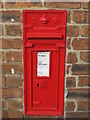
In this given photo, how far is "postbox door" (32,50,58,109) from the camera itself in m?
1.51

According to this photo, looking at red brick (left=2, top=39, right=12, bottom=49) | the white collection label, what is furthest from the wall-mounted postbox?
red brick (left=2, top=39, right=12, bottom=49)

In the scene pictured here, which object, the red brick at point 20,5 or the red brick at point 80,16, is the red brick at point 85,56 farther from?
the red brick at point 20,5

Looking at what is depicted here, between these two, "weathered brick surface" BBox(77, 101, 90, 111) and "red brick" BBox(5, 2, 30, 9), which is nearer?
"red brick" BBox(5, 2, 30, 9)

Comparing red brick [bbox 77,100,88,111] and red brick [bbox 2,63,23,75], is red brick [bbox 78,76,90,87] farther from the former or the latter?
red brick [bbox 2,63,23,75]

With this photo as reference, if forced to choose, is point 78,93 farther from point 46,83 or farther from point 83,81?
point 46,83

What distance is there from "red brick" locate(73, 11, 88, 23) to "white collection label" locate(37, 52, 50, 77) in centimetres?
30

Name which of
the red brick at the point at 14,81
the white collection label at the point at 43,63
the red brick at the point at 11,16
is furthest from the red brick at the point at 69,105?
the red brick at the point at 11,16

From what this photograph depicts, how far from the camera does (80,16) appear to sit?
147 cm

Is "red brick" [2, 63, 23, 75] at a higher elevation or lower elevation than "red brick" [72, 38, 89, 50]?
lower

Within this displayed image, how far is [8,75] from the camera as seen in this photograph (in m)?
1.57

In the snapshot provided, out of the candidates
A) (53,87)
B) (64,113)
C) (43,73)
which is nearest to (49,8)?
(43,73)

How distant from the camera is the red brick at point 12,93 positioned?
159 centimetres

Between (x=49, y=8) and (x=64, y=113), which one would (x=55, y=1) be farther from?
(x=64, y=113)

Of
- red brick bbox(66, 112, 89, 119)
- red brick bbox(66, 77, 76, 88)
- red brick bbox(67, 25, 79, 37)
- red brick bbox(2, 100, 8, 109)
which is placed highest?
red brick bbox(67, 25, 79, 37)
